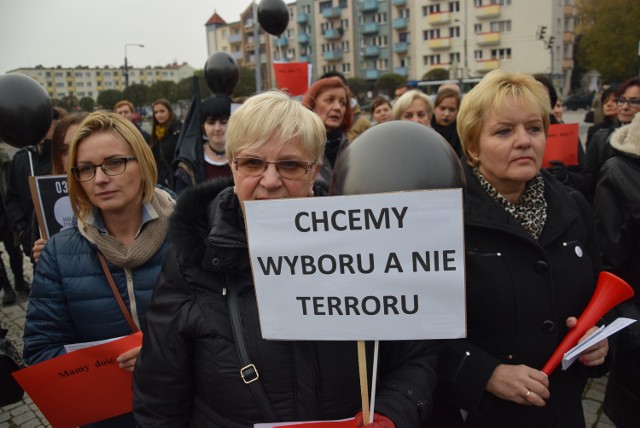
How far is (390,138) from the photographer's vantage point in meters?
1.60

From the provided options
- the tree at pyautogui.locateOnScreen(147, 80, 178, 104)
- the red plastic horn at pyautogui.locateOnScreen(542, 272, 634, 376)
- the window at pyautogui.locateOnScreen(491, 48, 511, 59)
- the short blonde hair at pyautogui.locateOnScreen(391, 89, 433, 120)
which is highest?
the window at pyautogui.locateOnScreen(491, 48, 511, 59)

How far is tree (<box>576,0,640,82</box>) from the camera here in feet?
114

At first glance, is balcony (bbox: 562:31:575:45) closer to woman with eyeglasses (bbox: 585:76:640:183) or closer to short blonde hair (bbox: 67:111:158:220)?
woman with eyeglasses (bbox: 585:76:640:183)

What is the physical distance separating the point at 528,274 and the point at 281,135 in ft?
3.63

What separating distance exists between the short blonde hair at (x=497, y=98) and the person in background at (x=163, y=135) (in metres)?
5.63

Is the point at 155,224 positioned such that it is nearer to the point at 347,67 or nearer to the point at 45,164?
the point at 45,164

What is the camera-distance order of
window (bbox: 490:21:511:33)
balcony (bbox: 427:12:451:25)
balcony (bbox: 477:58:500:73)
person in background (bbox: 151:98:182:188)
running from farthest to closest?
balcony (bbox: 427:12:451:25)
balcony (bbox: 477:58:500:73)
window (bbox: 490:21:511:33)
person in background (bbox: 151:98:182:188)

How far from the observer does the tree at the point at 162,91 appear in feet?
213

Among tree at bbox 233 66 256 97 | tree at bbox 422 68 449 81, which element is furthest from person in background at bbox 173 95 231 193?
tree at bbox 233 66 256 97

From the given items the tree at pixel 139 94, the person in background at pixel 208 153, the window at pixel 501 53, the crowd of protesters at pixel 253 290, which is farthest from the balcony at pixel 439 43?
the crowd of protesters at pixel 253 290

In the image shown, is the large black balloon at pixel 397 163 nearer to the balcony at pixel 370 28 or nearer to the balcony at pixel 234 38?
the balcony at pixel 370 28

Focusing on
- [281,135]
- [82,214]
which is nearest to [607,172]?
[281,135]

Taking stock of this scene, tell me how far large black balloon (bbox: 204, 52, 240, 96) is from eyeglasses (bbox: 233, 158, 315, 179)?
15.8ft

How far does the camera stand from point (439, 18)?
62656mm
